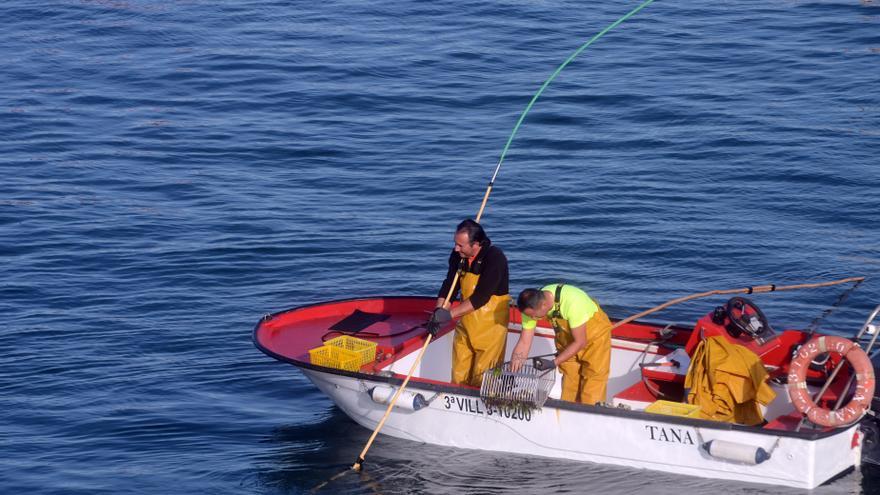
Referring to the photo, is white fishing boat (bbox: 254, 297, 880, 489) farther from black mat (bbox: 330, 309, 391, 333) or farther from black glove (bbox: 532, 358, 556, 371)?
black glove (bbox: 532, 358, 556, 371)

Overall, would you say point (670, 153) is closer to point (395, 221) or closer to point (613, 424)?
point (395, 221)

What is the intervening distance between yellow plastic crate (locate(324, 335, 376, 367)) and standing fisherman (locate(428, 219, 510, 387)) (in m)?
0.83

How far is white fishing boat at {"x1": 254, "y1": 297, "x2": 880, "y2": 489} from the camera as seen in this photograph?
10.0 metres

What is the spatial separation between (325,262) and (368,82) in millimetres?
8023

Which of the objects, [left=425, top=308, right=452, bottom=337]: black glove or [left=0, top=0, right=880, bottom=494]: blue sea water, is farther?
[left=0, top=0, right=880, bottom=494]: blue sea water

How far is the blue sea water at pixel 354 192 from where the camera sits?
1205cm

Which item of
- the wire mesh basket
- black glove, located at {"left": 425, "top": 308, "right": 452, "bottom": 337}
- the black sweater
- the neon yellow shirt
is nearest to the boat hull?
the wire mesh basket

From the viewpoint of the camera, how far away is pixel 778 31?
25.0m

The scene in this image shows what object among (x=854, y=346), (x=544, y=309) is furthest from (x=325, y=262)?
(x=854, y=346)

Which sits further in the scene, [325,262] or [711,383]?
[325,262]

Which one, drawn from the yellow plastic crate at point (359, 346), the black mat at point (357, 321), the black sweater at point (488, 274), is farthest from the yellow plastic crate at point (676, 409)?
the black mat at point (357, 321)

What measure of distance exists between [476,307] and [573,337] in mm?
889

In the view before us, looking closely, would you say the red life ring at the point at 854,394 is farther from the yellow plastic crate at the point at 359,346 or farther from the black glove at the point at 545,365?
the yellow plastic crate at the point at 359,346

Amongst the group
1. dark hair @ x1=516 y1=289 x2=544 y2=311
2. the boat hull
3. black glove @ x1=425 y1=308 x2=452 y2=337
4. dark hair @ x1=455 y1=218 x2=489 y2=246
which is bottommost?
the boat hull
